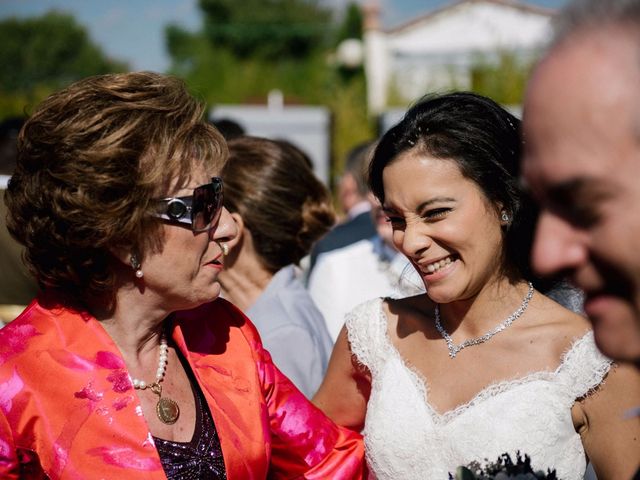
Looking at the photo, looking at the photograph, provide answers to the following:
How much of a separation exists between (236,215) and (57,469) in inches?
66.0

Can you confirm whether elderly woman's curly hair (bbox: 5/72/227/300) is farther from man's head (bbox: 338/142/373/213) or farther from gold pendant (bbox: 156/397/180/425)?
man's head (bbox: 338/142/373/213)

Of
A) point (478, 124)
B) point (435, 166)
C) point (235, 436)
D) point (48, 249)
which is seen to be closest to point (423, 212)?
point (435, 166)

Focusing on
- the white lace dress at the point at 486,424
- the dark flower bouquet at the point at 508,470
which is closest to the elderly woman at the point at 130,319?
the white lace dress at the point at 486,424

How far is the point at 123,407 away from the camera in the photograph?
221 cm

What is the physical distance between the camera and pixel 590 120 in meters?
1.14

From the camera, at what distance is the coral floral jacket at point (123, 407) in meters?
2.09

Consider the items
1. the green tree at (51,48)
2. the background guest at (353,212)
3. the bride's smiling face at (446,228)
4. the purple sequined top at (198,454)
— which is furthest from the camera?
the green tree at (51,48)

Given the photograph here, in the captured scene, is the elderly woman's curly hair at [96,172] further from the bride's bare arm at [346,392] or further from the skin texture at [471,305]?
the bride's bare arm at [346,392]

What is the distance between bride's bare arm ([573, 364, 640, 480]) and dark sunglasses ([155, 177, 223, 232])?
47.9 inches

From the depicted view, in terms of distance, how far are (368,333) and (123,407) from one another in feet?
3.16

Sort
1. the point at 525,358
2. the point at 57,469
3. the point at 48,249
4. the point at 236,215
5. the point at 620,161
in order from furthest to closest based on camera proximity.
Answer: the point at 236,215 < the point at 525,358 < the point at 48,249 < the point at 57,469 < the point at 620,161

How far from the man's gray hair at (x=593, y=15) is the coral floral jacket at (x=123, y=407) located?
1507 mm

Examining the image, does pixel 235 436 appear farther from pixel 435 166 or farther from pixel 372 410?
pixel 435 166

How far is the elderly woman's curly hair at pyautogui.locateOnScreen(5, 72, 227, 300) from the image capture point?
85.9 inches
